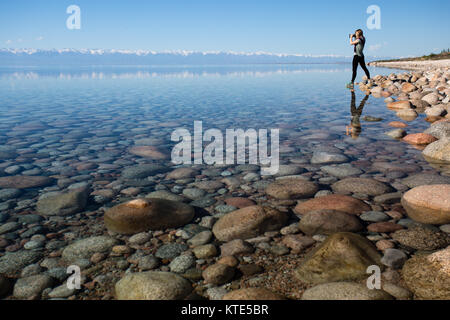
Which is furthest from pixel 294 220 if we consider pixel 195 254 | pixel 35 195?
pixel 35 195

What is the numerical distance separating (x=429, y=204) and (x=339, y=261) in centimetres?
170

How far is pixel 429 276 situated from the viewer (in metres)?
2.77

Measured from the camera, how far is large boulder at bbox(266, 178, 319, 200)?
492 cm

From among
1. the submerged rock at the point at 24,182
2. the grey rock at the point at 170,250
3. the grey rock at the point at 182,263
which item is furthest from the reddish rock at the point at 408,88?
the grey rock at the point at 182,263

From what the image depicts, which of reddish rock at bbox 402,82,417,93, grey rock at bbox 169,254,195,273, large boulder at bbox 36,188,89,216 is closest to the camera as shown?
grey rock at bbox 169,254,195,273

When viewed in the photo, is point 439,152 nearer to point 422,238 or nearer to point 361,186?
point 361,186

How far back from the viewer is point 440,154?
6363mm

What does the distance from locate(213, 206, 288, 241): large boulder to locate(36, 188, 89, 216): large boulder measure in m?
2.00

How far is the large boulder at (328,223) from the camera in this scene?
3.79 meters

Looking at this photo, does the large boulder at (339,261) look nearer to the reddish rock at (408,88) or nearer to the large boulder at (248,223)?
the large boulder at (248,223)

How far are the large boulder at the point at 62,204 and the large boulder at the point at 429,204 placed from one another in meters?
4.18

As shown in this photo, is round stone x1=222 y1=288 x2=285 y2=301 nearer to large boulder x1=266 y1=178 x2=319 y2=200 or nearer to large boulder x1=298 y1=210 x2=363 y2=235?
large boulder x1=298 y1=210 x2=363 y2=235

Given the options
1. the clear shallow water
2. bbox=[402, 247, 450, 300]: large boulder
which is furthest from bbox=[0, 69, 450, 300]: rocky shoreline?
the clear shallow water
